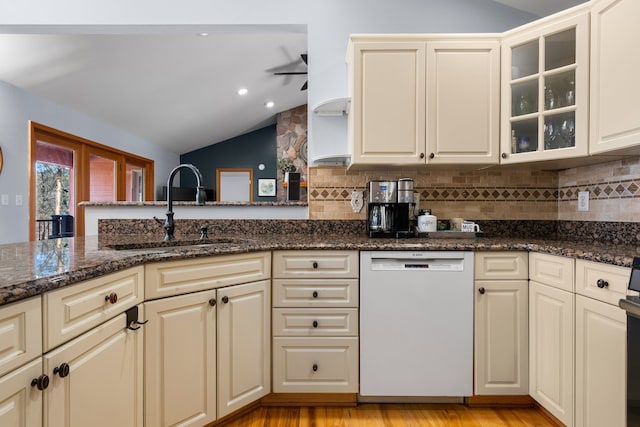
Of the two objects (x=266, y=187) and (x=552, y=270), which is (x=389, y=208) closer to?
(x=552, y=270)

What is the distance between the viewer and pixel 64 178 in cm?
427

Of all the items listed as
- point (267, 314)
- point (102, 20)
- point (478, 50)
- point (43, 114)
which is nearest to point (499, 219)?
point (478, 50)

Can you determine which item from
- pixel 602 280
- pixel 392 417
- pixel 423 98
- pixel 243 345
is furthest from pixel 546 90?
pixel 243 345

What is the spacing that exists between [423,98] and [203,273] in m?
1.50

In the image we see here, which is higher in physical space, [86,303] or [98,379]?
[86,303]

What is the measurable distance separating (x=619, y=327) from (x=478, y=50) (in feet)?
5.04

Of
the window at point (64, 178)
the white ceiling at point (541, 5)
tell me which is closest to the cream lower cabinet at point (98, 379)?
the white ceiling at point (541, 5)

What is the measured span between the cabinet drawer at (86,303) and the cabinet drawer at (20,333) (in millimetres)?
28

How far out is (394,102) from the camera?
2.04m

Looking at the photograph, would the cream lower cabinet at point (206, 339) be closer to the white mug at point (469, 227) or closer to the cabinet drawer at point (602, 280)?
the white mug at point (469, 227)

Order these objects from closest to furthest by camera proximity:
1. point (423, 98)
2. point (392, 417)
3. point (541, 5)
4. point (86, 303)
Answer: point (86, 303)
point (392, 417)
point (423, 98)
point (541, 5)

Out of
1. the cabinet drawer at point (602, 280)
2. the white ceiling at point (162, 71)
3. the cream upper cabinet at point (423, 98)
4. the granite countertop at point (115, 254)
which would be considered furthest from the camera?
the white ceiling at point (162, 71)

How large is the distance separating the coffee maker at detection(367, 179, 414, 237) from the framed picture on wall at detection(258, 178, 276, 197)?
637 centimetres

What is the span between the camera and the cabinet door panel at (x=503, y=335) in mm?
1777
